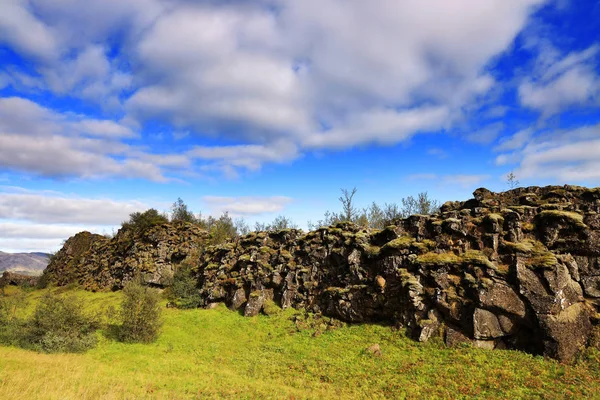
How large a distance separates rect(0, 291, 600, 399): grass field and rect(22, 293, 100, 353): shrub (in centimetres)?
169

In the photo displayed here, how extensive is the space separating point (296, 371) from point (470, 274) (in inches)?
687

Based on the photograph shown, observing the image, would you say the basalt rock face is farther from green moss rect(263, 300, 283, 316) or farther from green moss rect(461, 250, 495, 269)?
green moss rect(461, 250, 495, 269)

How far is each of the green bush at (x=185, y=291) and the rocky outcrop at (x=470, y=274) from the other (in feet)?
20.6

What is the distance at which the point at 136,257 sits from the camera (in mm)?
62344

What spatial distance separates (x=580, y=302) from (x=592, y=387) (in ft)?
26.6

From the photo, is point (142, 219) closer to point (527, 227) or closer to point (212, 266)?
point (212, 266)

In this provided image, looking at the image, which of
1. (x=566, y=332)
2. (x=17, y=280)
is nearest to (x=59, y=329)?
(x=566, y=332)

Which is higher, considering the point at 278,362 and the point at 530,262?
the point at 530,262

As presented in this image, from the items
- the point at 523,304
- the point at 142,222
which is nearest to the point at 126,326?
the point at 523,304

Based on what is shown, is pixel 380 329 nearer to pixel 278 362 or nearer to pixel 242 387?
pixel 278 362

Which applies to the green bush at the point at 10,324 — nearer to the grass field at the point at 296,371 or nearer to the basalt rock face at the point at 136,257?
the grass field at the point at 296,371

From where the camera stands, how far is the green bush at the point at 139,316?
33.4 metres

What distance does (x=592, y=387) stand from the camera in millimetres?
19688

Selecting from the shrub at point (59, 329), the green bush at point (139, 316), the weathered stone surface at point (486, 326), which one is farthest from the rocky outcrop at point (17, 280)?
the weathered stone surface at point (486, 326)
